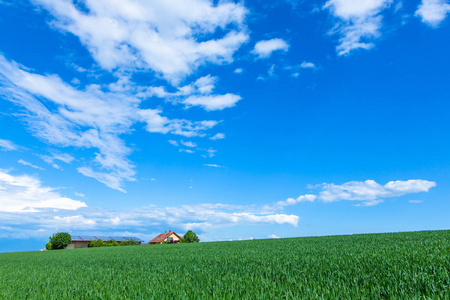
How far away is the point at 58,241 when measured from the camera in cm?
6850

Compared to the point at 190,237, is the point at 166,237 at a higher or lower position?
lower

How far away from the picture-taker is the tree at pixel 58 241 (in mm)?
→ 68375

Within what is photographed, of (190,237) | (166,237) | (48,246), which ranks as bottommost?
(48,246)

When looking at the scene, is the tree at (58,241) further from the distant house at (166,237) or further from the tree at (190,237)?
the tree at (190,237)

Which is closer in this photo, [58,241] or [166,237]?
[58,241]

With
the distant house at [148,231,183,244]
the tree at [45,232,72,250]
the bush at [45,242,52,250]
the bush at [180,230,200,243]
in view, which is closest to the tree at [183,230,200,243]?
the bush at [180,230,200,243]

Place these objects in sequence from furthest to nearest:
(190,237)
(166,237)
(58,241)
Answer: (166,237)
(58,241)
(190,237)

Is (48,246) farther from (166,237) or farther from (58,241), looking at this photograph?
(166,237)

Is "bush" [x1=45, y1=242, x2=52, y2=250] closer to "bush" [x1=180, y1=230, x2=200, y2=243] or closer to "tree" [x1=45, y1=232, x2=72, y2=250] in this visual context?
"tree" [x1=45, y1=232, x2=72, y2=250]

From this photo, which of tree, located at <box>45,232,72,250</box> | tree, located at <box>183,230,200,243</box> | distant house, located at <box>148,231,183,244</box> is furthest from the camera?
distant house, located at <box>148,231,183,244</box>

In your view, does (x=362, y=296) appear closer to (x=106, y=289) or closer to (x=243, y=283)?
(x=243, y=283)

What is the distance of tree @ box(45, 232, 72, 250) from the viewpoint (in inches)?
2692

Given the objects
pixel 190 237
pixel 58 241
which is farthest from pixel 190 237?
pixel 58 241

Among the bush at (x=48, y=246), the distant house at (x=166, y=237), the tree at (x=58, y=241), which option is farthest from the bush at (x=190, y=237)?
the bush at (x=48, y=246)
